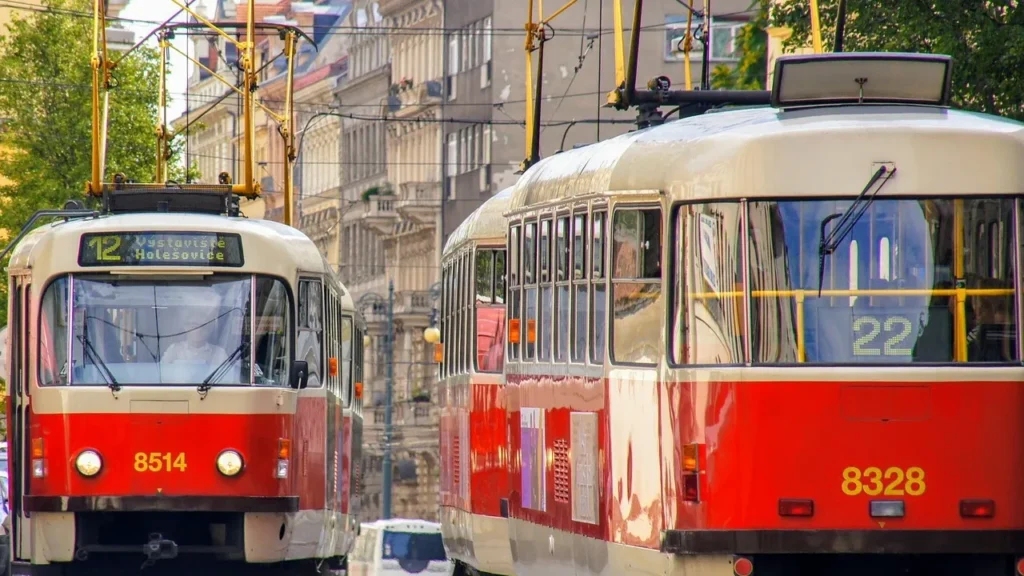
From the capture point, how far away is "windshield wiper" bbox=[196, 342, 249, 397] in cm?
1859

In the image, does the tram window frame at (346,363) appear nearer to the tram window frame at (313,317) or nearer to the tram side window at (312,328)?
the tram window frame at (313,317)

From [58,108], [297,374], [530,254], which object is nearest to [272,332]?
[297,374]

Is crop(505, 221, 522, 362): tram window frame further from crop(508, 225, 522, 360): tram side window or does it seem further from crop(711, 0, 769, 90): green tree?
crop(711, 0, 769, 90): green tree

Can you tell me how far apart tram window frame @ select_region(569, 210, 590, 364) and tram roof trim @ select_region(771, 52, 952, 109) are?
1705 millimetres

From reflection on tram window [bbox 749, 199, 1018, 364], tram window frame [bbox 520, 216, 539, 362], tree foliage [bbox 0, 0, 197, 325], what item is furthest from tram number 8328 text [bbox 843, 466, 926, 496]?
tree foliage [bbox 0, 0, 197, 325]

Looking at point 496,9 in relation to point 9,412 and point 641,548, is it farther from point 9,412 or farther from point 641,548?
point 641,548

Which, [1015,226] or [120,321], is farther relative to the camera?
[120,321]

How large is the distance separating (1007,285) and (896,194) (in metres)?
0.68

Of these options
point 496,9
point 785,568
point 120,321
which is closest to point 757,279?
point 785,568

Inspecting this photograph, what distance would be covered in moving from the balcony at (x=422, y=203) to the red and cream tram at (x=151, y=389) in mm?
64658

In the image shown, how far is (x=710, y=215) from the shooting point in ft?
43.1

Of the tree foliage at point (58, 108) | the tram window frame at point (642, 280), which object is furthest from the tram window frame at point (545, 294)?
the tree foliage at point (58, 108)

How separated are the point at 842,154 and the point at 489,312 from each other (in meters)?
8.42

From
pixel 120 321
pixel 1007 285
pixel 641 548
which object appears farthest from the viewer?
pixel 120 321
